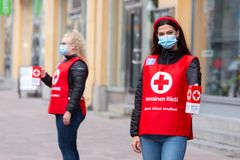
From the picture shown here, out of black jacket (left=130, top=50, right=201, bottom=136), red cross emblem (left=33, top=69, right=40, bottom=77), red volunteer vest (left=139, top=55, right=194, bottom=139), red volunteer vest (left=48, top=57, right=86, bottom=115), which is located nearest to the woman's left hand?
red volunteer vest (left=48, top=57, right=86, bottom=115)

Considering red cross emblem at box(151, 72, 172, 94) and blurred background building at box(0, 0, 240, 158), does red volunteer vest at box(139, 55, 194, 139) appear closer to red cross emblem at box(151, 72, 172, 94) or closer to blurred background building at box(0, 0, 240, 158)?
red cross emblem at box(151, 72, 172, 94)

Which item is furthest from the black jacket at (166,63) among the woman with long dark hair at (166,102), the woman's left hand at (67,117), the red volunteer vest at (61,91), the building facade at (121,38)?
the building facade at (121,38)

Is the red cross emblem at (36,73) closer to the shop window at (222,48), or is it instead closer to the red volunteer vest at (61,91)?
the red volunteer vest at (61,91)

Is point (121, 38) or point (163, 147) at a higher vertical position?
point (121, 38)

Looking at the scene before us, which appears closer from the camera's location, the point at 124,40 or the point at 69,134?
the point at 69,134

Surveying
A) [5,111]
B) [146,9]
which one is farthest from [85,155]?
[5,111]

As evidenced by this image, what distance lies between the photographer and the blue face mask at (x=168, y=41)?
14.1ft

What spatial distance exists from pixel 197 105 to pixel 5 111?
40.5 feet

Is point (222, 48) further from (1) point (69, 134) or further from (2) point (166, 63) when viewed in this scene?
(2) point (166, 63)

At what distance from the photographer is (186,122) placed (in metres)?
4.30

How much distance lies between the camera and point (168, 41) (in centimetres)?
430

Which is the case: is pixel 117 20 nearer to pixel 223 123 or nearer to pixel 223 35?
pixel 223 35

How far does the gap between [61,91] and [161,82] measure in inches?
85.9

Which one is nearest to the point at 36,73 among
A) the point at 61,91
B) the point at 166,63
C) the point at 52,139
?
the point at 61,91
